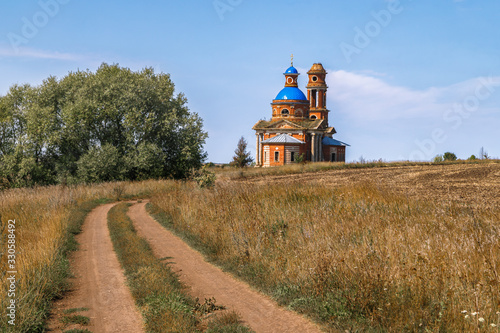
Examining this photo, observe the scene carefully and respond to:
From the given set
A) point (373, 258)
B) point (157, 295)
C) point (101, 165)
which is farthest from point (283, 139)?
point (373, 258)

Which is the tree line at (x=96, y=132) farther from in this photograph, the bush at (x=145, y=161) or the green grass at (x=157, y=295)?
the green grass at (x=157, y=295)

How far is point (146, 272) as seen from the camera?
33.7ft

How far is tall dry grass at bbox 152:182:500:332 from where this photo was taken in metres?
6.74

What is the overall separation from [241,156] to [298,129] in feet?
35.0

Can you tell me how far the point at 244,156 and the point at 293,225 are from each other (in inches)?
2400

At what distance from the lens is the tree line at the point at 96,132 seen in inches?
1563

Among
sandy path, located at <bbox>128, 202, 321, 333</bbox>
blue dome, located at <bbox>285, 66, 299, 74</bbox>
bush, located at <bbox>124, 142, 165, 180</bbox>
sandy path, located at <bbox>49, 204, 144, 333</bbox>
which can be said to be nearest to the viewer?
sandy path, located at <bbox>128, 202, 321, 333</bbox>

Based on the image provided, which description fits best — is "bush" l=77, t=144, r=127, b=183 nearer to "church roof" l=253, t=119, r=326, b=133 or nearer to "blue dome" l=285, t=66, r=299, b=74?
"church roof" l=253, t=119, r=326, b=133

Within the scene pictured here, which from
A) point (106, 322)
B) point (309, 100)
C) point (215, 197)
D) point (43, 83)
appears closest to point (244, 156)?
point (309, 100)

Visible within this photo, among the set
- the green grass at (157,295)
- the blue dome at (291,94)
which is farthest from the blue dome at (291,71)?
the green grass at (157,295)

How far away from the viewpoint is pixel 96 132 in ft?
137

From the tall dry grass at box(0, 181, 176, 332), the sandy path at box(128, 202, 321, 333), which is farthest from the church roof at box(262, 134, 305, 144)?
the sandy path at box(128, 202, 321, 333)

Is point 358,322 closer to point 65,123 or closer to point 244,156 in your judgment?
point 65,123

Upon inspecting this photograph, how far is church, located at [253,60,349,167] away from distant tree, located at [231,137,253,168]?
2.24m
